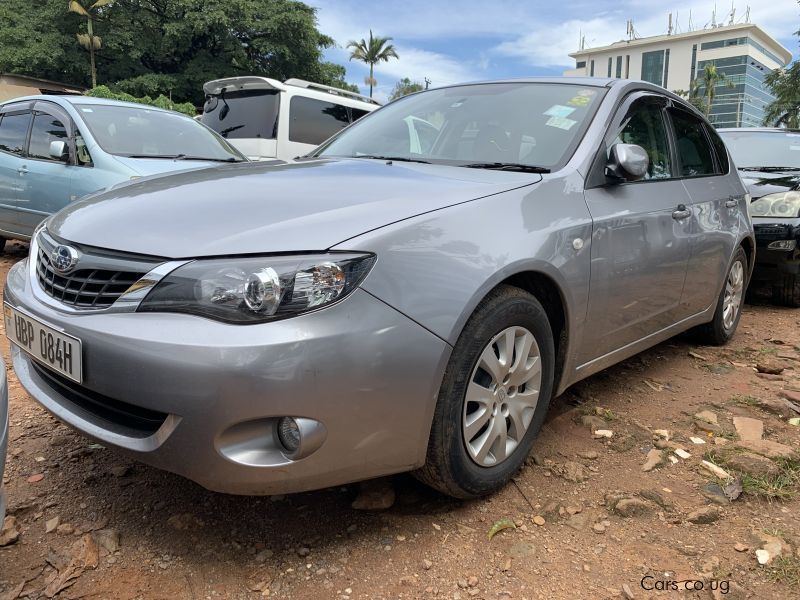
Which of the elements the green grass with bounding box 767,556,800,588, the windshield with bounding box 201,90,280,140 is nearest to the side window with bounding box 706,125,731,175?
the green grass with bounding box 767,556,800,588

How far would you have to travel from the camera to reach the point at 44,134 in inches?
225

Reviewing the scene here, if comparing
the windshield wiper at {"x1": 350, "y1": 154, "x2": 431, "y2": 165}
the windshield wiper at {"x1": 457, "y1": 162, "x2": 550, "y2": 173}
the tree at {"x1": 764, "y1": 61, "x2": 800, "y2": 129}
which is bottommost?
the windshield wiper at {"x1": 457, "y1": 162, "x2": 550, "y2": 173}

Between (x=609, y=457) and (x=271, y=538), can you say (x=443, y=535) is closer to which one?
(x=271, y=538)

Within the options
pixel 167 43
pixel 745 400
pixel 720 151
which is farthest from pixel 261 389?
pixel 167 43

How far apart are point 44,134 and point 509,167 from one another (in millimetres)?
4993

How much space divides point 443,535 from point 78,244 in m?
1.45

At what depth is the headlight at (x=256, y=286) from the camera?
5.24 feet

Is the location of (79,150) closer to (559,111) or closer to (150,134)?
(150,134)

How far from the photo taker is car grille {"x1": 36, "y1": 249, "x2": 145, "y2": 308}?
1744 mm

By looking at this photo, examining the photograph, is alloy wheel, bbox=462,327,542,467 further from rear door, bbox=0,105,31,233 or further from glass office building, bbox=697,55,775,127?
glass office building, bbox=697,55,775,127

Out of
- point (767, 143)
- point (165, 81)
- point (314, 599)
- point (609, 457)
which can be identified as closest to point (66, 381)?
point (314, 599)

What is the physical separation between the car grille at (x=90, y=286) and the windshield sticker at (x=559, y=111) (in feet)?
6.17

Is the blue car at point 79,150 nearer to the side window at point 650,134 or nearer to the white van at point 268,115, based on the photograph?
the white van at point 268,115

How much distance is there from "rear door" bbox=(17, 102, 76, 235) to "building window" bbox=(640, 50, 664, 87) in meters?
97.8
